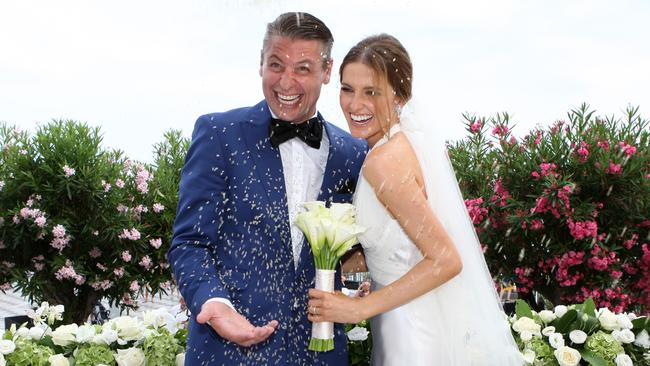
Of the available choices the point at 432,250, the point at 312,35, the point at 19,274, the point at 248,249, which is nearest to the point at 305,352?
the point at 248,249

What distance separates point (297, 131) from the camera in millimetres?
3352

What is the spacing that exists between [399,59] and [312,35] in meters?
0.44

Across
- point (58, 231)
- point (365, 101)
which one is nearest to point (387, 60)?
point (365, 101)

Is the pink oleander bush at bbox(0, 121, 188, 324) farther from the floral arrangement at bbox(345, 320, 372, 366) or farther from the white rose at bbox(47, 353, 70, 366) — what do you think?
the floral arrangement at bbox(345, 320, 372, 366)

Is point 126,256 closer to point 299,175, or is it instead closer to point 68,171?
point 68,171

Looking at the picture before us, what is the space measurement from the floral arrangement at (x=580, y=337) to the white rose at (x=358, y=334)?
108 cm

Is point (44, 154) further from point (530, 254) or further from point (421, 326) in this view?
point (421, 326)

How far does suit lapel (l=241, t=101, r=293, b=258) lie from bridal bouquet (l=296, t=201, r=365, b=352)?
12cm

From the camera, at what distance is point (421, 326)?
3.33 meters

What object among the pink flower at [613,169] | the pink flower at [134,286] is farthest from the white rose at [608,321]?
the pink flower at [134,286]

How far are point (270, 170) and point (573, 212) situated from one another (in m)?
6.53

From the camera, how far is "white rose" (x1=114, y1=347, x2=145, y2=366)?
188 inches

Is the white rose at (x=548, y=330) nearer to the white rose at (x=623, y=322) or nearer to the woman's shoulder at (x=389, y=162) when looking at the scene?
the white rose at (x=623, y=322)

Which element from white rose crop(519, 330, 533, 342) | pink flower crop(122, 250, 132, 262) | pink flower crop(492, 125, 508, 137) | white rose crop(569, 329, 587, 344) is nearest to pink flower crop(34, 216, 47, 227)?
pink flower crop(122, 250, 132, 262)
